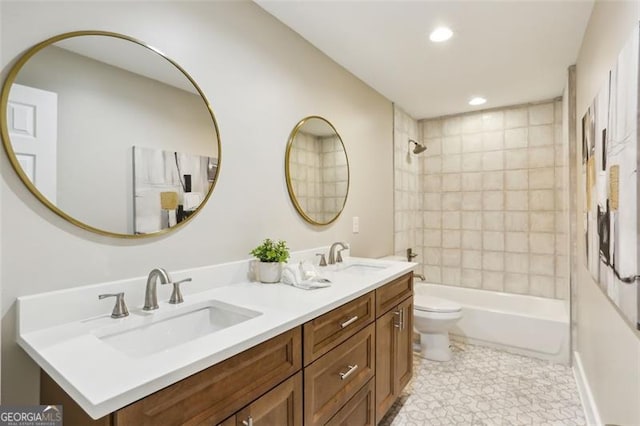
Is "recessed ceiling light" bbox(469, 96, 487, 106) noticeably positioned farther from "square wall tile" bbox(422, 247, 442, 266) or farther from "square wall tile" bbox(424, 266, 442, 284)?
"square wall tile" bbox(424, 266, 442, 284)

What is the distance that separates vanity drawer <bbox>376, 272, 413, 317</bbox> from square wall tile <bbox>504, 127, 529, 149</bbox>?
2283 mm

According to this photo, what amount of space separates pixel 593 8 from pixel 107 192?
8.25ft

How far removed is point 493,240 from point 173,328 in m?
3.44

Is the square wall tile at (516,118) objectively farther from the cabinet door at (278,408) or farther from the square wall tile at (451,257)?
the cabinet door at (278,408)

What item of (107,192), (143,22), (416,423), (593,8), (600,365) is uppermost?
(593,8)

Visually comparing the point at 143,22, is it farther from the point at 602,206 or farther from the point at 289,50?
the point at 602,206

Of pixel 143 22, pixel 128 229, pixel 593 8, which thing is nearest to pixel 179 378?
pixel 128 229

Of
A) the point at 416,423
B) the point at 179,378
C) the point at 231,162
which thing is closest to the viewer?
the point at 179,378

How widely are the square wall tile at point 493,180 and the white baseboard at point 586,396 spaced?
1731mm

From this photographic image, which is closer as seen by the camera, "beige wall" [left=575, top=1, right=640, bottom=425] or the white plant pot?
"beige wall" [left=575, top=1, right=640, bottom=425]

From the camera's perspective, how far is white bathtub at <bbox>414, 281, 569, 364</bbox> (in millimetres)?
2760

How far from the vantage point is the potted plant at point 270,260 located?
164 centimetres

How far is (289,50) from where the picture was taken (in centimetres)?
204

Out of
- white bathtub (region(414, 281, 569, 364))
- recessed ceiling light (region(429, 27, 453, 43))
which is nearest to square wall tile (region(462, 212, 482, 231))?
white bathtub (region(414, 281, 569, 364))
